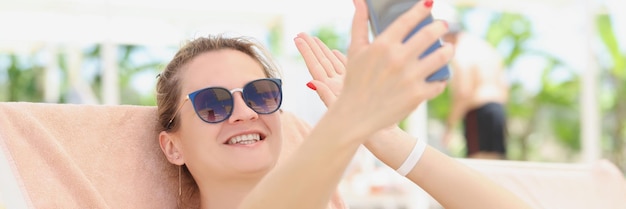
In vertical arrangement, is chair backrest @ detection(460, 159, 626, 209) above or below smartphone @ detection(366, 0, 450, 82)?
below

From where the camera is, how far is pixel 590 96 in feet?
17.4

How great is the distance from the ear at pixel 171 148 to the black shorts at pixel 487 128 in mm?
4150

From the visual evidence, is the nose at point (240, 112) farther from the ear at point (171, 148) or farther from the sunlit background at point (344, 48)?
the sunlit background at point (344, 48)

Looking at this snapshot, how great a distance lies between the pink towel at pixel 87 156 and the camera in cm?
162

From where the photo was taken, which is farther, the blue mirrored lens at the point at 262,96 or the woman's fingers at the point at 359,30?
the blue mirrored lens at the point at 262,96

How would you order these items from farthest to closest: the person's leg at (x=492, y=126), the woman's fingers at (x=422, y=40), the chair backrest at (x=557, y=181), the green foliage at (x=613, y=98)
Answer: the green foliage at (x=613, y=98) < the person's leg at (x=492, y=126) < the chair backrest at (x=557, y=181) < the woman's fingers at (x=422, y=40)

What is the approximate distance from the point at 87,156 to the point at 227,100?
0.41 m

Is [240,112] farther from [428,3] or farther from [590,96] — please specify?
[590,96]

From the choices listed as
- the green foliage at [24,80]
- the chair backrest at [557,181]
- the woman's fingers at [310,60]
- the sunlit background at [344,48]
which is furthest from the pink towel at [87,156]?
the green foliage at [24,80]

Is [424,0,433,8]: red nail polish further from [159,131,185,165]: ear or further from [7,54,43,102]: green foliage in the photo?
[7,54,43,102]: green foliage

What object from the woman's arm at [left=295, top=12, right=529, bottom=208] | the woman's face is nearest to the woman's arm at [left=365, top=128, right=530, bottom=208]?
the woman's arm at [left=295, top=12, right=529, bottom=208]

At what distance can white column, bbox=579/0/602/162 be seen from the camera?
5285 mm

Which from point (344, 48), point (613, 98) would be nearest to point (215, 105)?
point (344, 48)

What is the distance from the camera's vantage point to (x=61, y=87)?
12617mm
